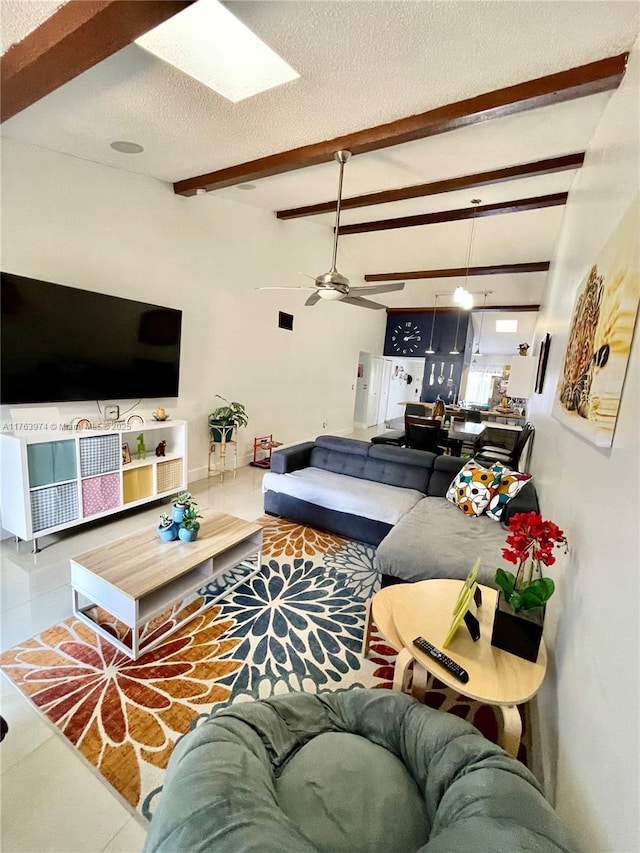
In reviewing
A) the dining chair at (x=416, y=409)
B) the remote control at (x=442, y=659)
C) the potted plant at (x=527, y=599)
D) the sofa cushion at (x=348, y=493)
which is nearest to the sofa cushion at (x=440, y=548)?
the sofa cushion at (x=348, y=493)

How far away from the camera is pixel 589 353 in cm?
170

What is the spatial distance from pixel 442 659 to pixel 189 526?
158 cm

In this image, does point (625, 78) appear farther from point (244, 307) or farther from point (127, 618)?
point (244, 307)

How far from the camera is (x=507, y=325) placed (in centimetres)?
885

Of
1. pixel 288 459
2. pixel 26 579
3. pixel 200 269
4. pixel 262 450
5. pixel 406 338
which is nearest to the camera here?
pixel 26 579

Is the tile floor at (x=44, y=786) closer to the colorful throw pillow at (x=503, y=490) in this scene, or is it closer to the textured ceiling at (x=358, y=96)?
the colorful throw pillow at (x=503, y=490)

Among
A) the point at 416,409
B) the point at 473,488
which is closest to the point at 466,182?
the point at 473,488

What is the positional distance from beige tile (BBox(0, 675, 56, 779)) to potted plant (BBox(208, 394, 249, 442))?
314 centimetres

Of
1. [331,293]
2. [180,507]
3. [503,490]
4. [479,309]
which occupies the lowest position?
[180,507]

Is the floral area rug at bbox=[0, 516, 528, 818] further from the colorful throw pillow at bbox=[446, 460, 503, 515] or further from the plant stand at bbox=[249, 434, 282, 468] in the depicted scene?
the plant stand at bbox=[249, 434, 282, 468]

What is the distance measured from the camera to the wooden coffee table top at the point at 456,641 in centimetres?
135

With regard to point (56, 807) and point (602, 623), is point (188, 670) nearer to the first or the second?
point (56, 807)

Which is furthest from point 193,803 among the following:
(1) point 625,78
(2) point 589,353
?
(1) point 625,78

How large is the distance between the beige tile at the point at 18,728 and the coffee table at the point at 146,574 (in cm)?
39
